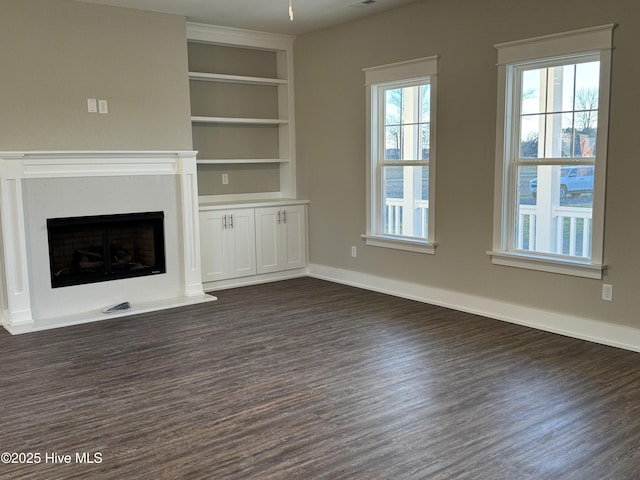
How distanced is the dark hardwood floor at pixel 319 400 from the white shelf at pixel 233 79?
8.92 feet

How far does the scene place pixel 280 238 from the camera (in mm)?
6719

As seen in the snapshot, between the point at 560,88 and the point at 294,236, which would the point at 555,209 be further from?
the point at 294,236

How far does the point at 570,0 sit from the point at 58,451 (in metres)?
4.35

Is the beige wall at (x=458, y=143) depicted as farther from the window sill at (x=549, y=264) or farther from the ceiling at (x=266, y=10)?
the ceiling at (x=266, y=10)

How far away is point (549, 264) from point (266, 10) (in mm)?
3444

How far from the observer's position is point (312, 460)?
268cm

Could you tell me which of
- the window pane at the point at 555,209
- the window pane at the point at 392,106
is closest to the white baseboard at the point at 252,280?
the window pane at the point at 392,106

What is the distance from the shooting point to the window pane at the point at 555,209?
433 cm

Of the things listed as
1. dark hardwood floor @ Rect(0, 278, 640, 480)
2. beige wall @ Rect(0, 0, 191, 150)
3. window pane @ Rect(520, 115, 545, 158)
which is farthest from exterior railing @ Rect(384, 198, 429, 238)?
beige wall @ Rect(0, 0, 191, 150)

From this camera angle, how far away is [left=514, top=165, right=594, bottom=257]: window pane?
14.2ft

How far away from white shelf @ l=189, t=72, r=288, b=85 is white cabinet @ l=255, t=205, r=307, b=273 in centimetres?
145

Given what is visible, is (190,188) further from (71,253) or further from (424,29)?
(424,29)

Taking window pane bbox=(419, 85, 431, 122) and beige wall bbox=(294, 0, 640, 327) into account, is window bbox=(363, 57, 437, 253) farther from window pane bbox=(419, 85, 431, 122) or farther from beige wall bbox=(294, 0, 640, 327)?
beige wall bbox=(294, 0, 640, 327)

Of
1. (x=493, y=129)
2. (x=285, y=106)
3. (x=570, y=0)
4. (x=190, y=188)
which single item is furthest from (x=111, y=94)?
(x=570, y=0)
